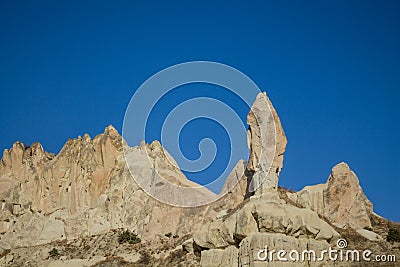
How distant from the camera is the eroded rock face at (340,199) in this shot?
80125 mm

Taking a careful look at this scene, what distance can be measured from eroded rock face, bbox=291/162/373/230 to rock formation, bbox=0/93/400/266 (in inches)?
4.6

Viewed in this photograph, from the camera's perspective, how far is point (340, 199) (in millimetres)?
82062

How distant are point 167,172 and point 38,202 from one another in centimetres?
2502

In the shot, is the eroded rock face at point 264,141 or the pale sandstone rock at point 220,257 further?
the eroded rock face at point 264,141

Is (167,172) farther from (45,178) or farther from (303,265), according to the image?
(303,265)

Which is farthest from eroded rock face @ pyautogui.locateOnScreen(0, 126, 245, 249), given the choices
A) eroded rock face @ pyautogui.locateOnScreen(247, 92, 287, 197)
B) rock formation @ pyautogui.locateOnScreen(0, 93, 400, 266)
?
eroded rock face @ pyautogui.locateOnScreen(247, 92, 287, 197)

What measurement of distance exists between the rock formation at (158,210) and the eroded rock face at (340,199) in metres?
0.12

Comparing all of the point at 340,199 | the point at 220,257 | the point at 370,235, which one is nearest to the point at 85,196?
the point at 340,199

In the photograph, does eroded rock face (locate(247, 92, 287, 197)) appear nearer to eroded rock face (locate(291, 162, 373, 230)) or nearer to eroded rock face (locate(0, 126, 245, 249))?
eroded rock face (locate(291, 162, 373, 230))

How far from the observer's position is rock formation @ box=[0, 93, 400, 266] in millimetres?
66750

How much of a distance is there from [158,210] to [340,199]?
1001 inches

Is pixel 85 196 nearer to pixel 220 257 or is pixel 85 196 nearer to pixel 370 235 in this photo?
pixel 220 257

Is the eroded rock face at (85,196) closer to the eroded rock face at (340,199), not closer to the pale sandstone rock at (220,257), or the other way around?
the eroded rock face at (340,199)

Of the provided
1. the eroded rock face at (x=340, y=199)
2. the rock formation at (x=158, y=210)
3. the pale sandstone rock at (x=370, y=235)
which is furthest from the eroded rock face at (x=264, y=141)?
the pale sandstone rock at (x=370, y=235)
